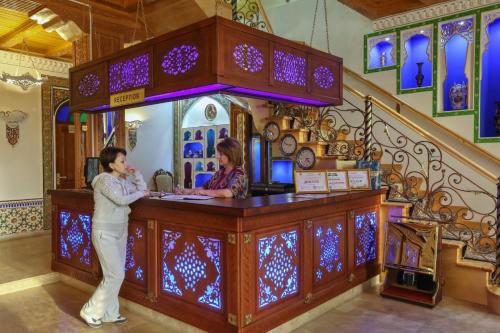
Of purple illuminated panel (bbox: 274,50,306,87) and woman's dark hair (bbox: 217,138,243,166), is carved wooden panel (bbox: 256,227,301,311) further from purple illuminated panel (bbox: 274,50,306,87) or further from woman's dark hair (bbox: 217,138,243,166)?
purple illuminated panel (bbox: 274,50,306,87)

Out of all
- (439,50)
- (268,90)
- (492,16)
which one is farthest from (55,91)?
(492,16)

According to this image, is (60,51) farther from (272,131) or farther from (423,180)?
(423,180)

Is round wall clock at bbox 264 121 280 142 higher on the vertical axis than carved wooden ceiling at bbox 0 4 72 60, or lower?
lower

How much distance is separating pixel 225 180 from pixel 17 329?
7.29 ft

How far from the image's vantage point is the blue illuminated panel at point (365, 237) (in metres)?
4.25

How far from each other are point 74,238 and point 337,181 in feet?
9.88

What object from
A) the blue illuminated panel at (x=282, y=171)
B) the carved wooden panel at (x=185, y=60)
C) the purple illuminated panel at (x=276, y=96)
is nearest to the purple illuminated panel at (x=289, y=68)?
the purple illuminated panel at (x=276, y=96)

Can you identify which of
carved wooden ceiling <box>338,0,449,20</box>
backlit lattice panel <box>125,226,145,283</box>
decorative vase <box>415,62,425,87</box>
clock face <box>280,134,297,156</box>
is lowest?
→ backlit lattice panel <box>125,226,145,283</box>

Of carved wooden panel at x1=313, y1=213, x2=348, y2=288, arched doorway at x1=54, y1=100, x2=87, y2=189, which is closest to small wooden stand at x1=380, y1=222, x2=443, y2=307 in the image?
carved wooden panel at x1=313, y1=213, x2=348, y2=288

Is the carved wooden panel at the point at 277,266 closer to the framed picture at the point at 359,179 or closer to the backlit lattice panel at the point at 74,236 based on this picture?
the framed picture at the point at 359,179

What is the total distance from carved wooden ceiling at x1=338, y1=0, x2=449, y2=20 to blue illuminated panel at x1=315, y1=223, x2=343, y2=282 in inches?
162

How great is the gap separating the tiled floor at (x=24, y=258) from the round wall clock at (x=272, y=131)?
3501mm

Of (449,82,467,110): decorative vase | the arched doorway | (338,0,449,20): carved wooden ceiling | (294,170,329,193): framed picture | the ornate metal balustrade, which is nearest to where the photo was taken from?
(294,170,329,193): framed picture

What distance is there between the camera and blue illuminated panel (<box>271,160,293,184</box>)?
688 cm
